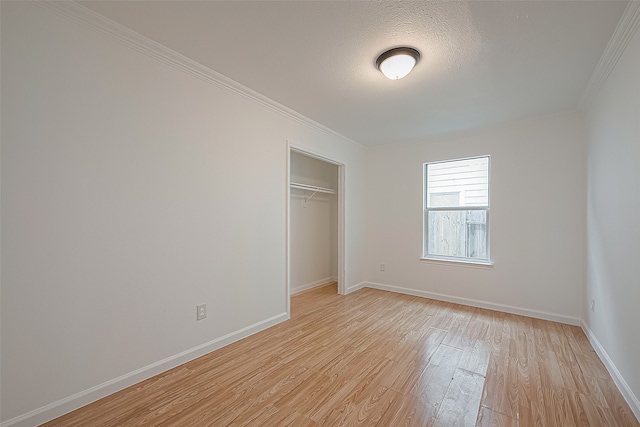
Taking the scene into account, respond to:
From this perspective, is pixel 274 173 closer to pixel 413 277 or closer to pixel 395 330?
pixel 395 330

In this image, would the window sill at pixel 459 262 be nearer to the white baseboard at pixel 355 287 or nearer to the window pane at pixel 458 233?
the window pane at pixel 458 233

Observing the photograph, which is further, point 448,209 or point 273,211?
point 448,209

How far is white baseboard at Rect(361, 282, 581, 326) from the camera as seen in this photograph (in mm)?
3197

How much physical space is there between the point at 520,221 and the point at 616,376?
1.88 m

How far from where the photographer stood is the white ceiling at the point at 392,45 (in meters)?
1.67

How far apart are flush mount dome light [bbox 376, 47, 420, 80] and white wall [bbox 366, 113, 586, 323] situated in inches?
88.7

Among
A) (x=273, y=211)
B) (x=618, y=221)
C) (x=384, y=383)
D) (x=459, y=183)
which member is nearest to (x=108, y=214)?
(x=273, y=211)

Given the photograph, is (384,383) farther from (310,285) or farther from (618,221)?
(310,285)

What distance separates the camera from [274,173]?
308 cm

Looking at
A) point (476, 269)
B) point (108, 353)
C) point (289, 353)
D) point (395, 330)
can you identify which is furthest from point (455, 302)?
point (108, 353)

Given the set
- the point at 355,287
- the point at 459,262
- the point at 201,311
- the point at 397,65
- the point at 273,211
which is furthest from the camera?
the point at 355,287

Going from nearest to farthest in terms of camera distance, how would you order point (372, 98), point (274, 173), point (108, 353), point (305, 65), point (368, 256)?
point (108, 353) → point (305, 65) → point (372, 98) → point (274, 173) → point (368, 256)

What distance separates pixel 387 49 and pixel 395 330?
105 inches

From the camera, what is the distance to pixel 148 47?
1.99 meters
